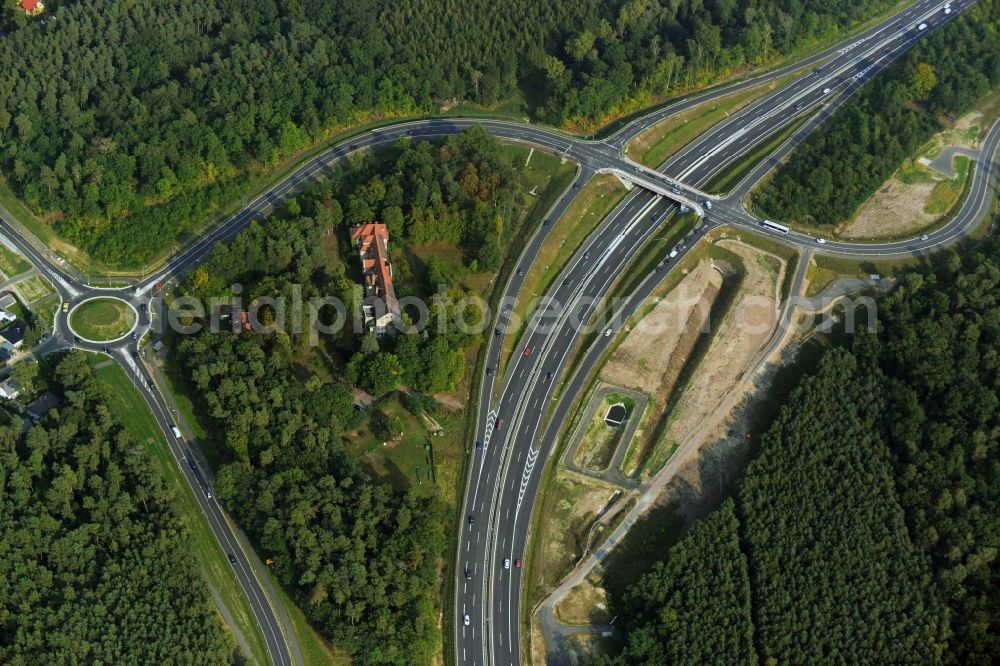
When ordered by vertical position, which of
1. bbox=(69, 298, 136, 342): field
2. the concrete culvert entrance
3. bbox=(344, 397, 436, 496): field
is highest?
the concrete culvert entrance

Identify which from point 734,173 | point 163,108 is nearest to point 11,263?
point 163,108

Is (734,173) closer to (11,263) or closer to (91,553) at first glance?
(91,553)

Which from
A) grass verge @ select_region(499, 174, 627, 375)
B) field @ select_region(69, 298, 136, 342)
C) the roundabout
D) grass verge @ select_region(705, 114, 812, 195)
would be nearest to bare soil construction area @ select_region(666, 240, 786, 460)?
grass verge @ select_region(705, 114, 812, 195)

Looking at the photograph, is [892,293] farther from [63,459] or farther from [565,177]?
[63,459]

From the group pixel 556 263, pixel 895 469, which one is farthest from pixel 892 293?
pixel 556 263

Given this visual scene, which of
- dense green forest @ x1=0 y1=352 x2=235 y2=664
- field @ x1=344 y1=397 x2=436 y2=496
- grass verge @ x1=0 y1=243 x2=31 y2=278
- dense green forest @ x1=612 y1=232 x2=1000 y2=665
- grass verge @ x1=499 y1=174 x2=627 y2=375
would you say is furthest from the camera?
grass verge @ x1=499 y1=174 x2=627 y2=375

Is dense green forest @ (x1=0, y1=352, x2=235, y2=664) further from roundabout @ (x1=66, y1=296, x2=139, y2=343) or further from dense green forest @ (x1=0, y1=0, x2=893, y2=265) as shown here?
dense green forest @ (x1=0, y1=0, x2=893, y2=265)

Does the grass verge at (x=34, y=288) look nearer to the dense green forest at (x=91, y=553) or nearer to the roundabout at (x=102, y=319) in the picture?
the roundabout at (x=102, y=319)
